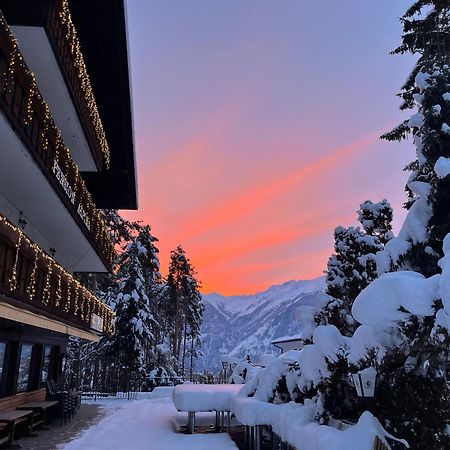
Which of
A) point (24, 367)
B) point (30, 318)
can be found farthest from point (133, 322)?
point (30, 318)

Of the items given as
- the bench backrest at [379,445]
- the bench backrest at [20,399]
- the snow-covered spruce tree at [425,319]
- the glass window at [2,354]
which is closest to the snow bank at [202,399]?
the bench backrest at [20,399]

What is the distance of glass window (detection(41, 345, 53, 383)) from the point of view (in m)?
19.3

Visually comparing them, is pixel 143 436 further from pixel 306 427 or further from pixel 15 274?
pixel 15 274

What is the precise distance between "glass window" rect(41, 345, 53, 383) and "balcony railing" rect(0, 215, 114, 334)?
3.47 m

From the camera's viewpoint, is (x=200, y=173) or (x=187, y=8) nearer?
(x=187, y=8)

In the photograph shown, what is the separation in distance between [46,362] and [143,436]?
23.8 ft

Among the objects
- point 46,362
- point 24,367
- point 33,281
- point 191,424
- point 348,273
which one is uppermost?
point 348,273

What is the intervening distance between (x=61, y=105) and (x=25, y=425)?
9.58 metres

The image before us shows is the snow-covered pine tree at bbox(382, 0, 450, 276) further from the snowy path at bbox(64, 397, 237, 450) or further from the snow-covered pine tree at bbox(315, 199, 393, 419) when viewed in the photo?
the snowy path at bbox(64, 397, 237, 450)

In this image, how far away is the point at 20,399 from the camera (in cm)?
1593

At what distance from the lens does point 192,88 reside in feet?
61.3

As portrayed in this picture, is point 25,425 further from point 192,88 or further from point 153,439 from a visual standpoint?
point 192,88

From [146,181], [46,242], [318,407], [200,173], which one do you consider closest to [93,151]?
[46,242]

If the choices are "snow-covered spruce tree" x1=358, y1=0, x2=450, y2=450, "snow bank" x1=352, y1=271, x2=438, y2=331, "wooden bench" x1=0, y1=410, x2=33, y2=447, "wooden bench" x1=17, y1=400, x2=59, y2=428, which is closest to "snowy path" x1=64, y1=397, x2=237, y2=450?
"wooden bench" x1=0, y1=410, x2=33, y2=447
